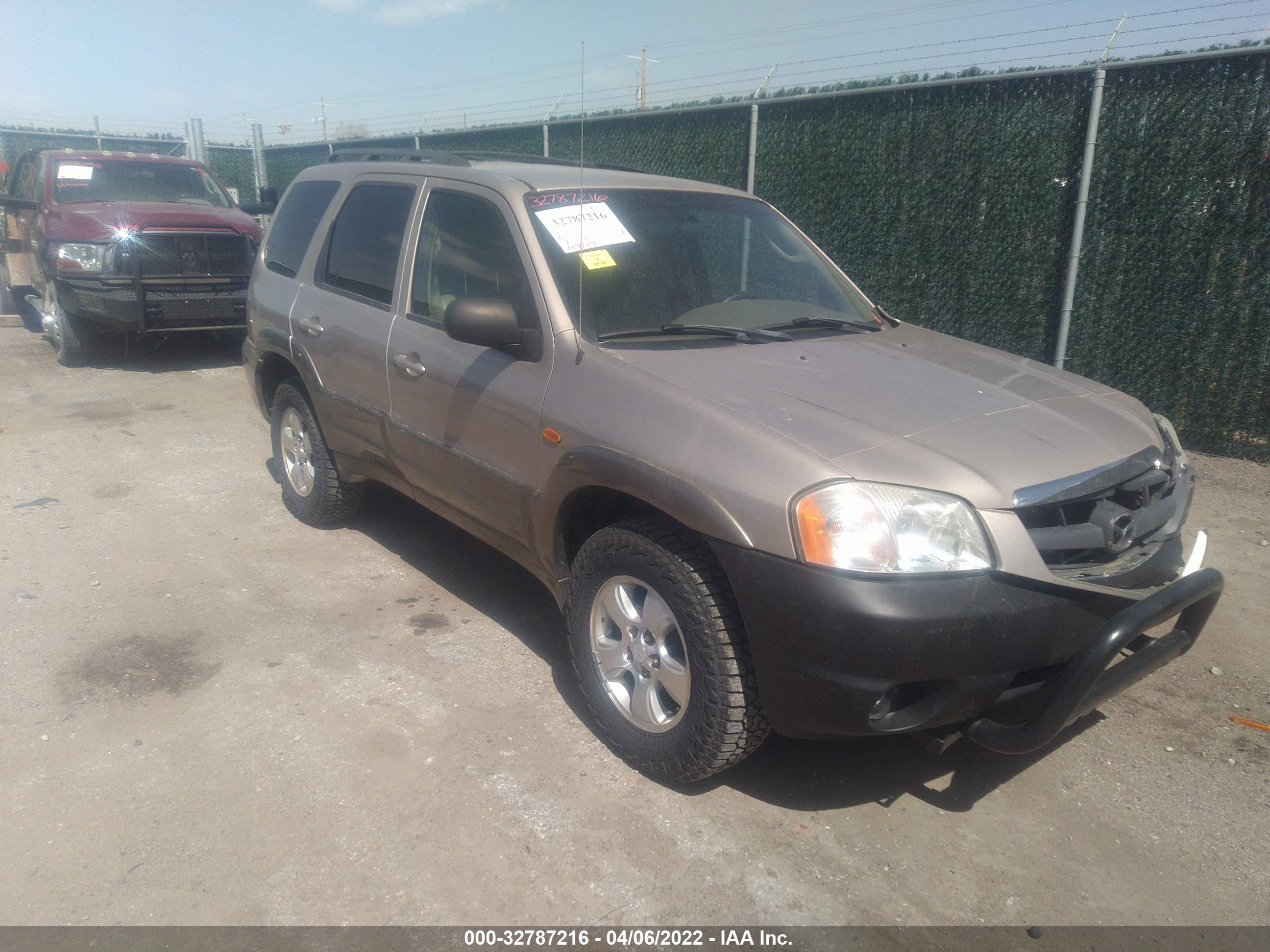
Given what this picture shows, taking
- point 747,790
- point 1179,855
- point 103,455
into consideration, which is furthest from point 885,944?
point 103,455

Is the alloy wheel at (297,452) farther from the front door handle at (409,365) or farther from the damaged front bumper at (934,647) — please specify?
the damaged front bumper at (934,647)

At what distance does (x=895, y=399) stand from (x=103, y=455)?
225 inches

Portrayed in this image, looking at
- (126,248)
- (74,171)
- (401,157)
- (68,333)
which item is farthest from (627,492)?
(74,171)

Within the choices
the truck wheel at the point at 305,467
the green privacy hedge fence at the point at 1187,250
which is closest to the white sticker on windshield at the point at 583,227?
the truck wheel at the point at 305,467

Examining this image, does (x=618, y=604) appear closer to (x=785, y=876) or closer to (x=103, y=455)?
(x=785, y=876)

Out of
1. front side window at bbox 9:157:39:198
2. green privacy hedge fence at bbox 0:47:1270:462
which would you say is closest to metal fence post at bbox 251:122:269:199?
front side window at bbox 9:157:39:198

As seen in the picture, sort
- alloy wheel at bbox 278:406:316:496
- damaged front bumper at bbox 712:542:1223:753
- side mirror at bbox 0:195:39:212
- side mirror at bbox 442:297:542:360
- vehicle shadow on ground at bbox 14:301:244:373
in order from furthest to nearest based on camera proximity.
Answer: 1. vehicle shadow on ground at bbox 14:301:244:373
2. side mirror at bbox 0:195:39:212
3. alloy wheel at bbox 278:406:316:496
4. side mirror at bbox 442:297:542:360
5. damaged front bumper at bbox 712:542:1223:753

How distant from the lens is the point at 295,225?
4969 millimetres

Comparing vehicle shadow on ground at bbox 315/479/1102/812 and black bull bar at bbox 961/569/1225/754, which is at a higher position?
black bull bar at bbox 961/569/1225/754

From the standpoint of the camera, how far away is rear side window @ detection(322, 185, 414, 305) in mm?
4074

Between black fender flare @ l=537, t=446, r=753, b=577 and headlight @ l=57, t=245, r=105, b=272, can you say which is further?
headlight @ l=57, t=245, r=105, b=272

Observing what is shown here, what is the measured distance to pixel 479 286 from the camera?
3598 mm

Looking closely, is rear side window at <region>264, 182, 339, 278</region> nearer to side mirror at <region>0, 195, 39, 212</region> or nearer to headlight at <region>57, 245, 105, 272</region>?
headlight at <region>57, 245, 105, 272</region>

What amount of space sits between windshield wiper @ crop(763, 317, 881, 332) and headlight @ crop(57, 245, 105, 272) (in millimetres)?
7680
